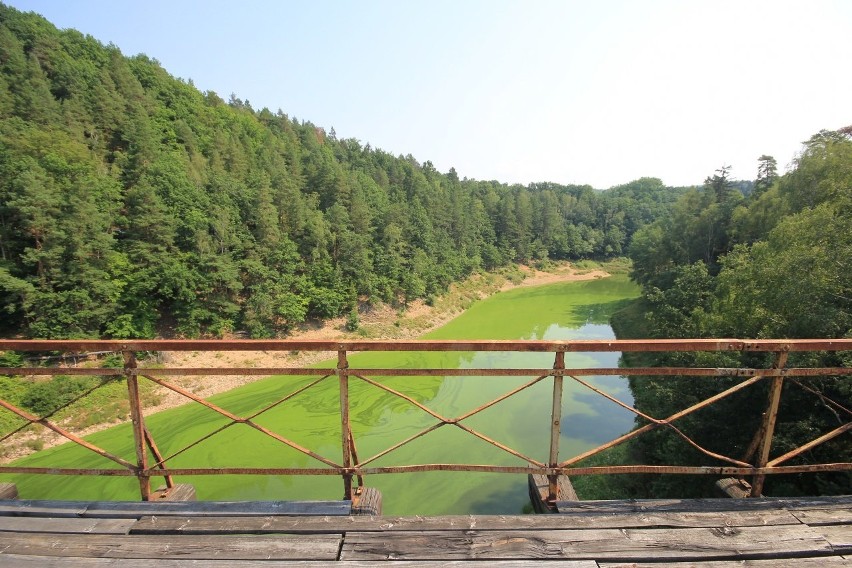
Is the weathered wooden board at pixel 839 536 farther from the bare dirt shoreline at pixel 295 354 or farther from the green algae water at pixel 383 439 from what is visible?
the bare dirt shoreline at pixel 295 354

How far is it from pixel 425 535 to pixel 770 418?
8.72 feet

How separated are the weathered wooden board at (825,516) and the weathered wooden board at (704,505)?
5 centimetres

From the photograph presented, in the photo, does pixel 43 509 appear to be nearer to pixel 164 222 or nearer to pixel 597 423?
pixel 597 423

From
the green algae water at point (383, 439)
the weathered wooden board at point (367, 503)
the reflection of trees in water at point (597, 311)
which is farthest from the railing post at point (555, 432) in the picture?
the reflection of trees in water at point (597, 311)

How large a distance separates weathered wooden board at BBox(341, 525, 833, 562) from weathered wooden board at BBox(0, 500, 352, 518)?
1.41 ft

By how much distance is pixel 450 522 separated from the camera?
282 cm

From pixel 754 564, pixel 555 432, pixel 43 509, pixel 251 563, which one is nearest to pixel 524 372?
pixel 555 432

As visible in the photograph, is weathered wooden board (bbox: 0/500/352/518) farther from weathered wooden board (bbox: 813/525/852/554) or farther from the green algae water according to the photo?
the green algae water

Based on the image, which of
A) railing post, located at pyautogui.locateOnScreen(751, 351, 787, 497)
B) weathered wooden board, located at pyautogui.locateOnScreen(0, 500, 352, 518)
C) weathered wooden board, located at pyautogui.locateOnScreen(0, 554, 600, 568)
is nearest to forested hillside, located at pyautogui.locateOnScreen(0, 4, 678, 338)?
weathered wooden board, located at pyautogui.locateOnScreen(0, 500, 352, 518)

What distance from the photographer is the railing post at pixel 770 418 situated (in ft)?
9.66

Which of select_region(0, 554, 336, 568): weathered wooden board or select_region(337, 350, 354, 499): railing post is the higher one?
select_region(337, 350, 354, 499): railing post

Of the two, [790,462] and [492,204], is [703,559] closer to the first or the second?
[790,462]

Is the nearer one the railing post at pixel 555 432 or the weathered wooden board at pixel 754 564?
the weathered wooden board at pixel 754 564

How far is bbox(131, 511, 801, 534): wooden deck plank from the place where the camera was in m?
2.77
